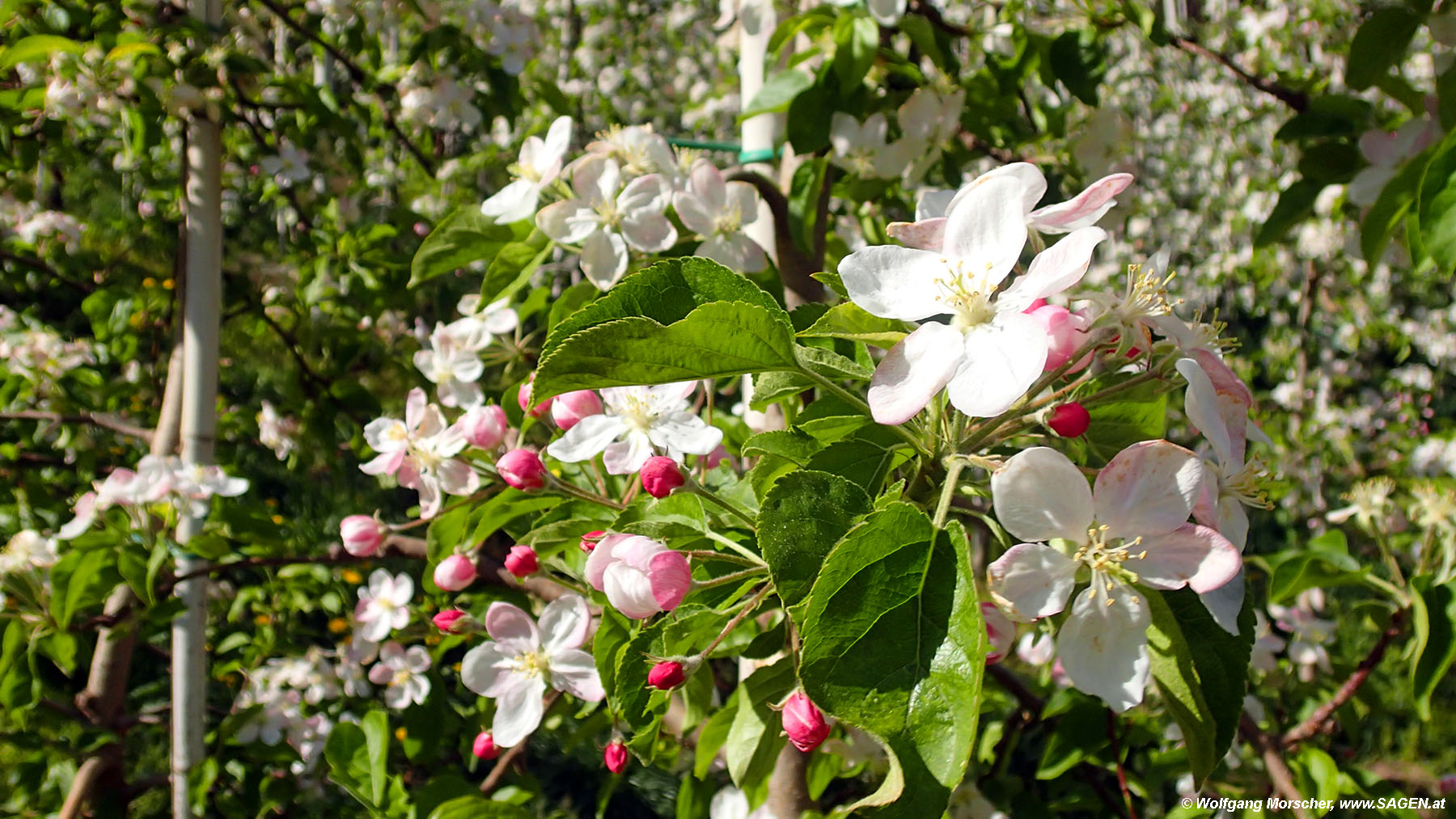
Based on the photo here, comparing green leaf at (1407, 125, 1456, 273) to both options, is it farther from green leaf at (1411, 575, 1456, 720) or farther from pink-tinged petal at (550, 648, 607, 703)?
pink-tinged petal at (550, 648, 607, 703)

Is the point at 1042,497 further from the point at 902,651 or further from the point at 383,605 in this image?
the point at 383,605

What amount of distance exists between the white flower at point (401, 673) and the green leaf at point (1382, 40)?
5.32 feet

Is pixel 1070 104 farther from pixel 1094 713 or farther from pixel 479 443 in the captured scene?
pixel 479 443

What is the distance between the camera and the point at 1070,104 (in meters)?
1.62

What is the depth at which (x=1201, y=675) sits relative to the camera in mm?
574

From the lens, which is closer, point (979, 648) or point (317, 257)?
point (979, 648)

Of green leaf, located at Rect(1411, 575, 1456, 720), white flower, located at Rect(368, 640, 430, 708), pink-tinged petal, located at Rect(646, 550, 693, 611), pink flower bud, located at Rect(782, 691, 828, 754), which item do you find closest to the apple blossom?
pink-tinged petal, located at Rect(646, 550, 693, 611)

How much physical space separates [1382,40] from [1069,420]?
0.97 metres

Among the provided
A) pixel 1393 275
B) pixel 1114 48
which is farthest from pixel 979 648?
pixel 1114 48

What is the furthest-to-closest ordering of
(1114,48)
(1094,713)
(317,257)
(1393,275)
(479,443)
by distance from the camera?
(1114,48), (1393,275), (317,257), (1094,713), (479,443)

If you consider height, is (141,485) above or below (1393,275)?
above

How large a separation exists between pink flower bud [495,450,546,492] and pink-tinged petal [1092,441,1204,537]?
43cm

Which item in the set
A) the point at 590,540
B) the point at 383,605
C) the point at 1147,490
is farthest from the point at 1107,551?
the point at 383,605

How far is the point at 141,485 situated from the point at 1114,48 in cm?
674
